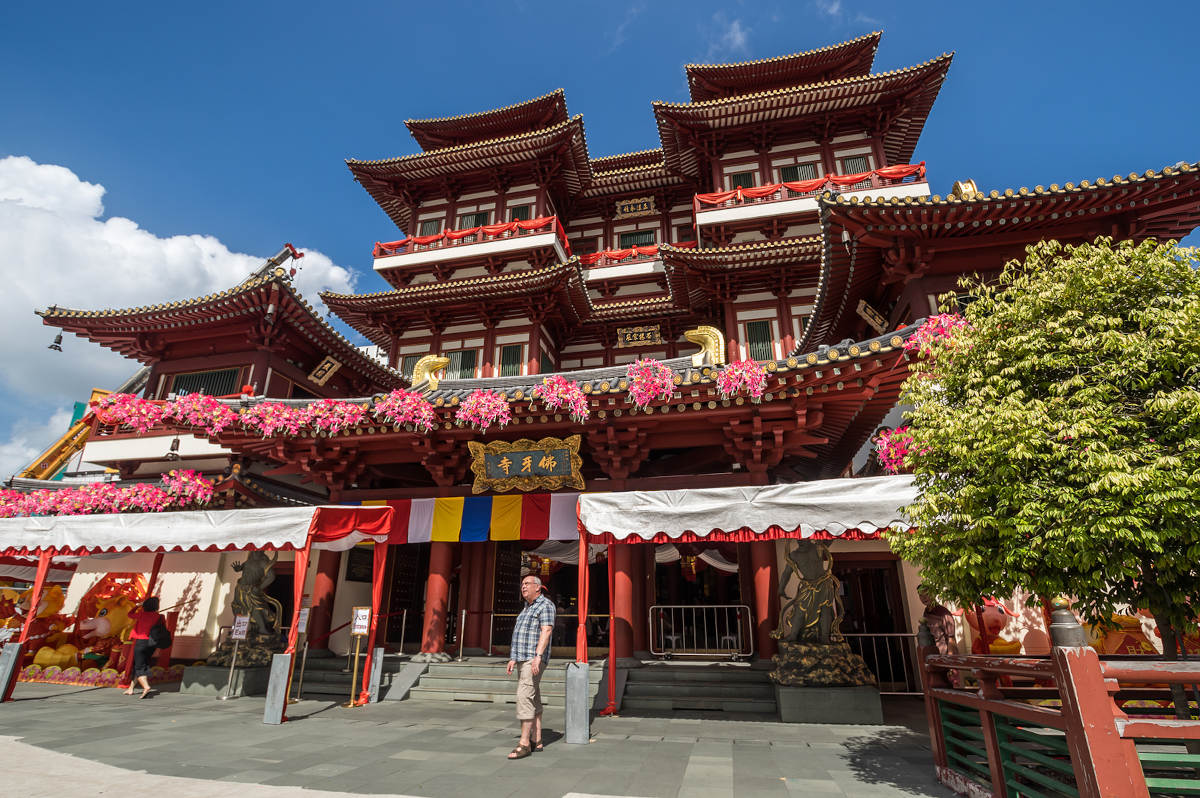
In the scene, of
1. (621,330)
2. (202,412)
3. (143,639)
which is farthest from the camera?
(621,330)

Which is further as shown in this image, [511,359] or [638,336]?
[638,336]

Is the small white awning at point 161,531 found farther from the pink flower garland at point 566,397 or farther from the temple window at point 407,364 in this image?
the temple window at point 407,364

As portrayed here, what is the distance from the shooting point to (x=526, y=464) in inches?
440

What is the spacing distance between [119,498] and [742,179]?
21.2 meters

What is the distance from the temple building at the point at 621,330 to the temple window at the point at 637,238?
0.09 metres

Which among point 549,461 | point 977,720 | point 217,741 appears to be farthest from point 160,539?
point 977,720

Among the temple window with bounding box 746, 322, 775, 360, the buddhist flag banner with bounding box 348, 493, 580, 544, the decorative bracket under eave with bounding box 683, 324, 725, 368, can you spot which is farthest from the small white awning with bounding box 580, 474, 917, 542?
the temple window with bounding box 746, 322, 775, 360

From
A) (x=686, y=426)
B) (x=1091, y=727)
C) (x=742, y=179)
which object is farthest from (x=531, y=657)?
(x=742, y=179)

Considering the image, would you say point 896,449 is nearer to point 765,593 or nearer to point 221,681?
point 765,593

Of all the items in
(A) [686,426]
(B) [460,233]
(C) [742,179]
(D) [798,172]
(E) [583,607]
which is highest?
(C) [742,179]

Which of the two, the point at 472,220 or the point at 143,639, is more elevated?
the point at 472,220

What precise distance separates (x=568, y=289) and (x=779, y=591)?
39.1 feet

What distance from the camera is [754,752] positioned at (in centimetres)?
640

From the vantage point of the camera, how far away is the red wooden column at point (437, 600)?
→ 1115cm
